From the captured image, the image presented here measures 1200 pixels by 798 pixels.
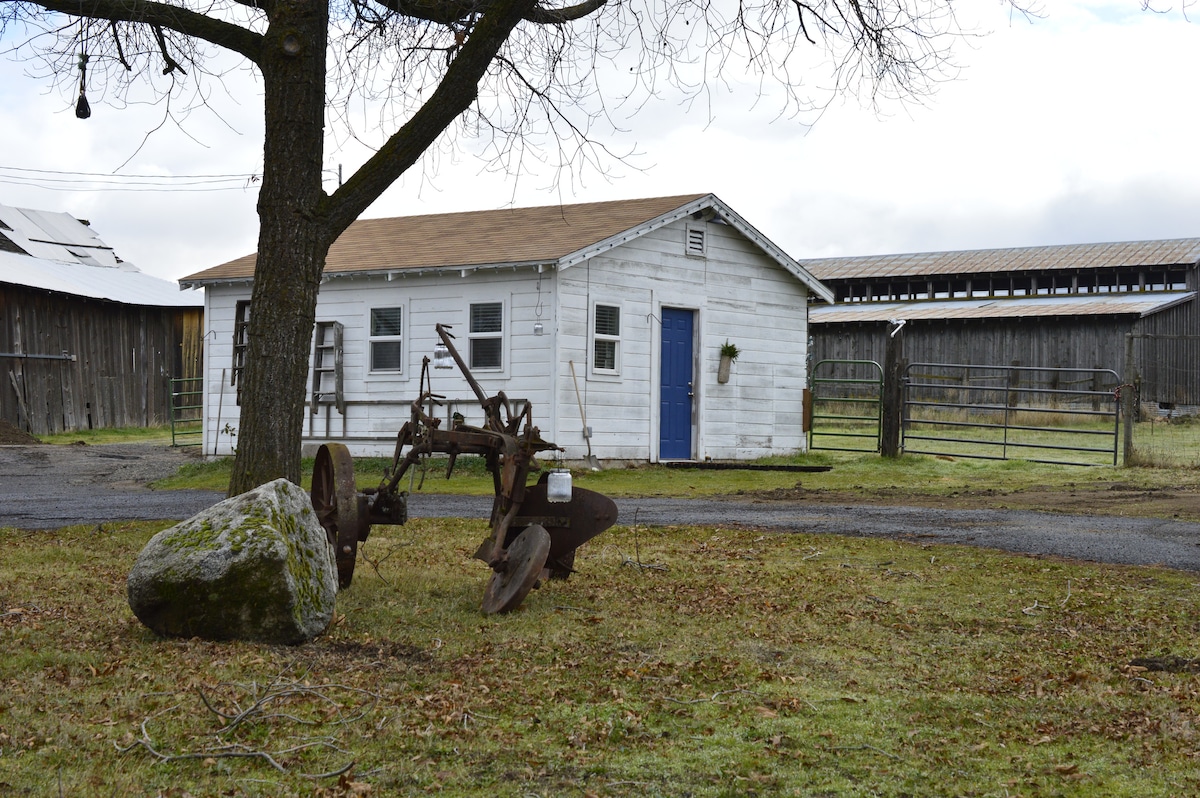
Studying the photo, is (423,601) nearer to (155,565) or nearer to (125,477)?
(155,565)

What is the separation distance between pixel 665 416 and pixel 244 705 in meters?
14.8

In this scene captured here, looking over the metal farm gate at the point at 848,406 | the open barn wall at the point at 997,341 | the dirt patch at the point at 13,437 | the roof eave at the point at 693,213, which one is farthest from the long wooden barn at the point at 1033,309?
the dirt patch at the point at 13,437

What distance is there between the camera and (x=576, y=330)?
60.0 ft

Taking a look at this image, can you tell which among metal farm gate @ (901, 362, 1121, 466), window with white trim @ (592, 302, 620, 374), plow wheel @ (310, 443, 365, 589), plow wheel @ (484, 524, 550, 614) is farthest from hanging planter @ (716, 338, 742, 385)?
plow wheel @ (484, 524, 550, 614)

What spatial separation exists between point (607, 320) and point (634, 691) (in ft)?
44.7

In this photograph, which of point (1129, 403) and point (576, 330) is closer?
point (576, 330)

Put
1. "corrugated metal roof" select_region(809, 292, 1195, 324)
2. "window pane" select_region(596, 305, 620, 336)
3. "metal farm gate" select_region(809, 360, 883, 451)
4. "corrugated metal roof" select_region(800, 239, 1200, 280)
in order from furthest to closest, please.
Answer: "corrugated metal roof" select_region(800, 239, 1200, 280) → "corrugated metal roof" select_region(809, 292, 1195, 324) → "metal farm gate" select_region(809, 360, 883, 451) → "window pane" select_region(596, 305, 620, 336)

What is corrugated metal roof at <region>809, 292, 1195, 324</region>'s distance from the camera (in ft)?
109

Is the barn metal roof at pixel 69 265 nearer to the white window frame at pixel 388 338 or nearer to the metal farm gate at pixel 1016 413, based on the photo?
the white window frame at pixel 388 338

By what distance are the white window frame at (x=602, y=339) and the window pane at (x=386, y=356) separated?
321cm

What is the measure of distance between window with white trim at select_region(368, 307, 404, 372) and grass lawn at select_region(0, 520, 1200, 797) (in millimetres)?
10884

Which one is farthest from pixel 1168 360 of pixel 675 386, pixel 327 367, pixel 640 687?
pixel 640 687

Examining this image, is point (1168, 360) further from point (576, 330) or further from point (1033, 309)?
point (576, 330)

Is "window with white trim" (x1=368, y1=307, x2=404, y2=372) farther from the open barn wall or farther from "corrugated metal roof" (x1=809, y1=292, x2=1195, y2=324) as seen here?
"corrugated metal roof" (x1=809, y1=292, x2=1195, y2=324)
